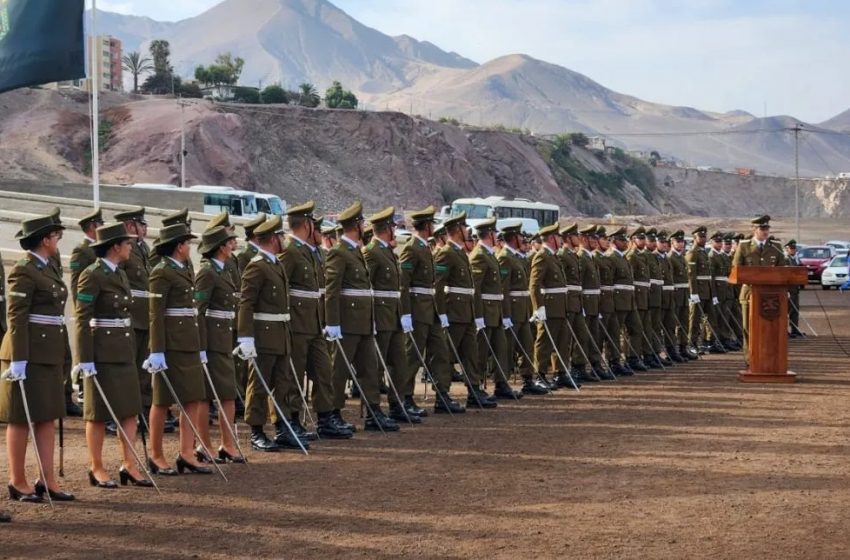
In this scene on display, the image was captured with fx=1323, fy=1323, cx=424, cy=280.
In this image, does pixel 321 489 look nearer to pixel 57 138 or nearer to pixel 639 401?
pixel 639 401

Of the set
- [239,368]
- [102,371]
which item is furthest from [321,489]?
[239,368]

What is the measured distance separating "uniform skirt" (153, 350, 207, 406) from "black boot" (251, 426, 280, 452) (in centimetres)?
135

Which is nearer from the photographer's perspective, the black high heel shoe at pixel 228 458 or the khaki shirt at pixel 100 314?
the khaki shirt at pixel 100 314

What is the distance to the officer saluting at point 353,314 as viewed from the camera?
12156 mm

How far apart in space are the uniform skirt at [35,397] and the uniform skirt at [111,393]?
0.91 feet

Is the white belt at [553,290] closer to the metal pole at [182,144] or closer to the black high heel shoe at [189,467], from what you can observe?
the black high heel shoe at [189,467]

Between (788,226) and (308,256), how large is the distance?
81840mm

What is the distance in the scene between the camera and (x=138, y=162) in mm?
69562

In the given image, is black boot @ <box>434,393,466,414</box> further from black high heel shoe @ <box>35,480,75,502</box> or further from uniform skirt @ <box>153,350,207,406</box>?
black high heel shoe @ <box>35,480,75,502</box>

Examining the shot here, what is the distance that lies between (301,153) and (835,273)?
42.1 metres

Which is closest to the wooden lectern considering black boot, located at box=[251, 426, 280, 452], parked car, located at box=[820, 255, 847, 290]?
black boot, located at box=[251, 426, 280, 452]

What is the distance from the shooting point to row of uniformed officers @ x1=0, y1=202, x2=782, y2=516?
9.01 meters

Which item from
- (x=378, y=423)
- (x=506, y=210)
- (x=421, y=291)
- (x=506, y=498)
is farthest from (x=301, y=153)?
(x=506, y=498)

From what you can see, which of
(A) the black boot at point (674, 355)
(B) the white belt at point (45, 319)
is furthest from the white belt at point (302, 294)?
(A) the black boot at point (674, 355)
